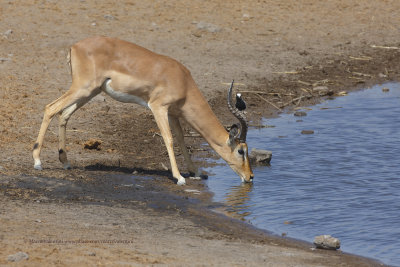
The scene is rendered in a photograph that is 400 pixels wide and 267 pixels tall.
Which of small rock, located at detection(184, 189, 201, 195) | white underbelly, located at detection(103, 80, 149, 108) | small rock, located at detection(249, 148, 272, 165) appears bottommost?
small rock, located at detection(249, 148, 272, 165)

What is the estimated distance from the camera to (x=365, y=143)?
12.6 m

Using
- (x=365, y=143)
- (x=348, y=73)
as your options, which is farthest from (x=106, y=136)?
(x=348, y=73)

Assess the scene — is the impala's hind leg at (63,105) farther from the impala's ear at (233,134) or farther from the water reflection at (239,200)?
the water reflection at (239,200)

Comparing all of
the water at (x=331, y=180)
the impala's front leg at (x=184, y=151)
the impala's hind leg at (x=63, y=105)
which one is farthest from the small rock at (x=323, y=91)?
the impala's hind leg at (x=63, y=105)

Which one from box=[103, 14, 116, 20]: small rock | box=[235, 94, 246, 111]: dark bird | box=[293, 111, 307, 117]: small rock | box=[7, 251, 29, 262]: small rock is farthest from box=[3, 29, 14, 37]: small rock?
box=[7, 251, 29, 262]: small rock

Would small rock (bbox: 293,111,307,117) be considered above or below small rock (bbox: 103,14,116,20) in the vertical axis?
below

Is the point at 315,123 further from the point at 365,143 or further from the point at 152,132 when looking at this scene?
the point at 152,132

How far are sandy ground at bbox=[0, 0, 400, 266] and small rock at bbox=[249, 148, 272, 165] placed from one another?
80 cm

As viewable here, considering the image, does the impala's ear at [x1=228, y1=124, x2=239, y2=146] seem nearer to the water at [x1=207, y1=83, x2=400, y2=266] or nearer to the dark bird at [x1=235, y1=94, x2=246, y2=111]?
the dark bird at [x1=235, y1=94, x2=246, y2=111]

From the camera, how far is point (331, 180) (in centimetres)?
1072

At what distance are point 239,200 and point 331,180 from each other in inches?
63.3

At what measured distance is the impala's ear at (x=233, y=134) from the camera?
10281 mm

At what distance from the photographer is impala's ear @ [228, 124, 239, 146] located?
10281 mm

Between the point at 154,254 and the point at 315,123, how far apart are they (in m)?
7.57
